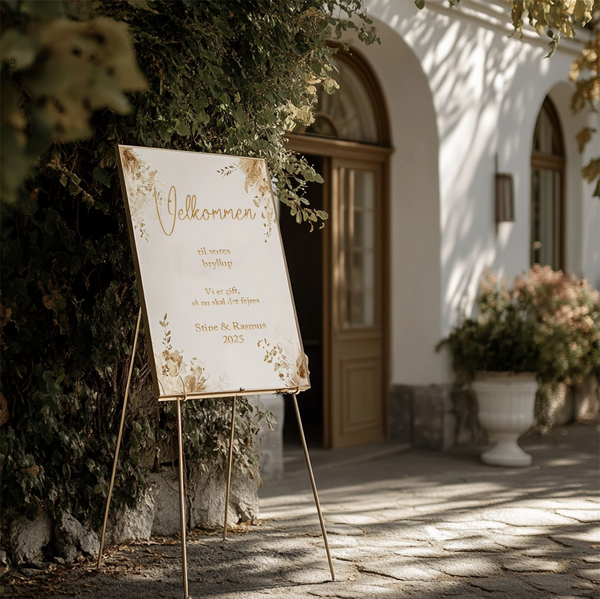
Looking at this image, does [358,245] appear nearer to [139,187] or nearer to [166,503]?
[166,503]

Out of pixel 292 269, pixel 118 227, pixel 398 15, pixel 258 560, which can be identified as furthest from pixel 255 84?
pixel 292 269

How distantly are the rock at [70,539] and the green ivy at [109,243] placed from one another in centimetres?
6

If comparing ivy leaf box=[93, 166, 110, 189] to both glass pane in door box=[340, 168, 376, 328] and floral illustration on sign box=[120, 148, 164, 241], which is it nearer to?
floral illustration on sign box=[120, 148, 164, 241]

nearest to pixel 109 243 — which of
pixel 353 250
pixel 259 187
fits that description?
pixel 259 187

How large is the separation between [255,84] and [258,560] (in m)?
2.07

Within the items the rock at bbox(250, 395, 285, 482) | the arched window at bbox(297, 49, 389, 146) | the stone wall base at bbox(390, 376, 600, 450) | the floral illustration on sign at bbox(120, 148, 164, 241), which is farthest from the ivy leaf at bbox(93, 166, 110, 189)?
the stone wall base at bbox(390, 376, 600, 450)

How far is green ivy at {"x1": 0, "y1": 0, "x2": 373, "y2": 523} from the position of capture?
130 inches

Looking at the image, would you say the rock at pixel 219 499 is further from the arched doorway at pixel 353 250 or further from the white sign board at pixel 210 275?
the arched doorway at pixel 353 250

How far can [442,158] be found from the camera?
6.36m

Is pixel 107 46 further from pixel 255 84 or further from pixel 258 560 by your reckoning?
pixel 258 560

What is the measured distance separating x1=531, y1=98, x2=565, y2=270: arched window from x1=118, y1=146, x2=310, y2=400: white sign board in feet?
17.8

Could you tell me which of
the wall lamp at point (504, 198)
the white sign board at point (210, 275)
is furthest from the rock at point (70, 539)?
the wall lamp at point (504, 198)

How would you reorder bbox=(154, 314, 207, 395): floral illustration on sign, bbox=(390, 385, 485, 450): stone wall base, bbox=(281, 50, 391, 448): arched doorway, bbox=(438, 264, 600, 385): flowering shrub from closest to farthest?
bbox=(154, 314, 207, 395): floral illustration on sign, bbox=(438, 264, 600, 385): flowering shrub, bbox=(281, 50, 391, 448): arched doorway, bbox=(390, 385, 485, 450): stone wall base

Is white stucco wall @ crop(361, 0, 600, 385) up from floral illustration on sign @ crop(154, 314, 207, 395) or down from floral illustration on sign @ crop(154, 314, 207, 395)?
up
